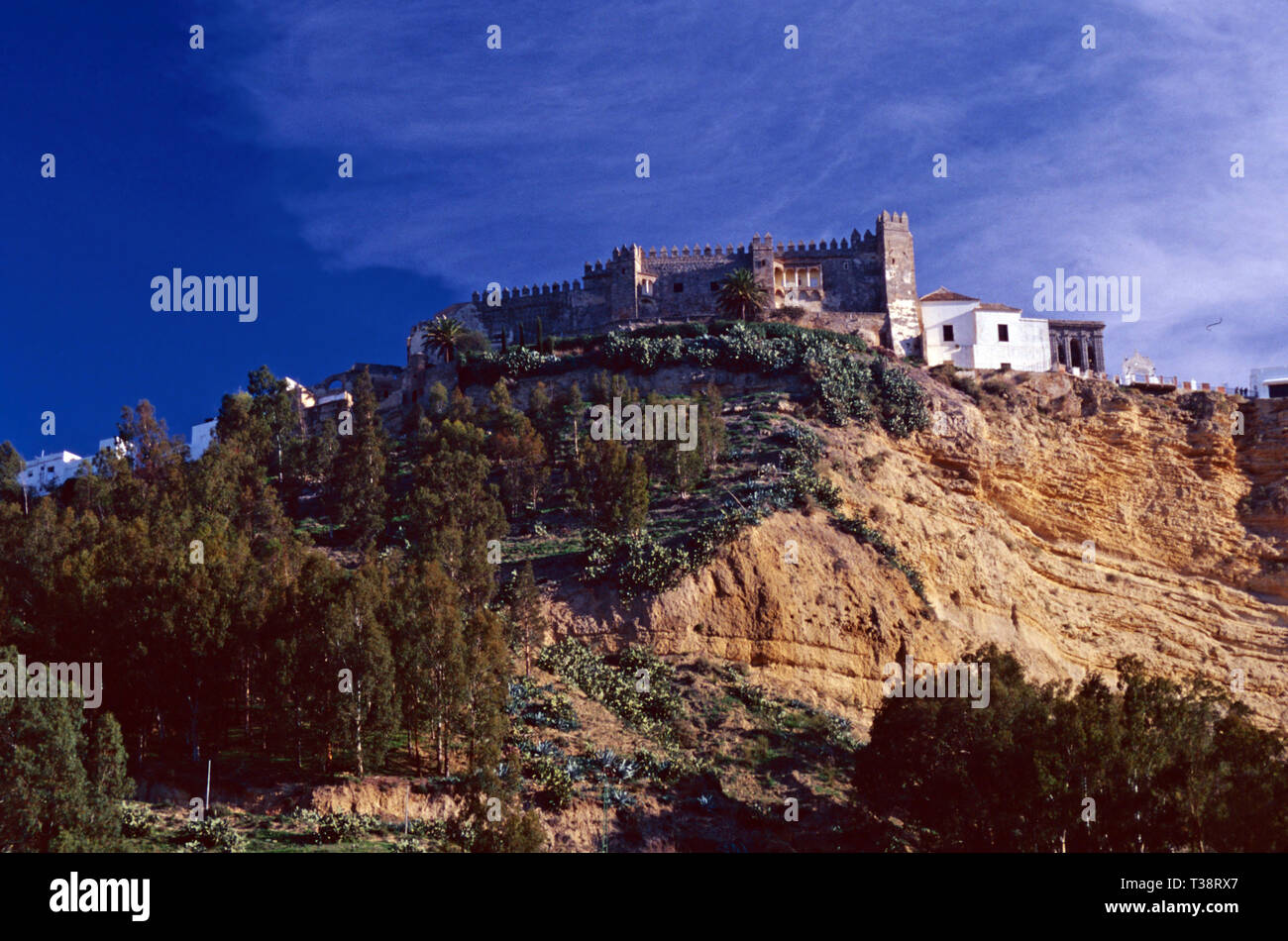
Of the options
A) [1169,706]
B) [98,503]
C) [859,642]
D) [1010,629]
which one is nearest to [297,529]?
[98,503]

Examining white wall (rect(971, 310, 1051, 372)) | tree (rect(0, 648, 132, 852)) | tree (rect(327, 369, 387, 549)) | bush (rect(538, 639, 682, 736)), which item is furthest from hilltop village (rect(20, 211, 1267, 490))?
tree (rect(0, 648, 132, 852))

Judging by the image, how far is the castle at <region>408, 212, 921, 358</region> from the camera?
5500 cm

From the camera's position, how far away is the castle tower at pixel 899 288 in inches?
2087

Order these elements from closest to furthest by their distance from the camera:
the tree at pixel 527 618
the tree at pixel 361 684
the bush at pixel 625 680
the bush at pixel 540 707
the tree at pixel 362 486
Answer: the tree at pixel 361 684
the bush at pixel 540 707
the bush at pixel 625 680
the tree at pixel 527 618
the tree at pixel 362 486

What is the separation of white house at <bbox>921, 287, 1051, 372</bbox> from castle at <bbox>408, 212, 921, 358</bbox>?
2.13 m

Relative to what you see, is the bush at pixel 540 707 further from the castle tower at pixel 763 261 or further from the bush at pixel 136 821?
the castle tower at pixel 763 261

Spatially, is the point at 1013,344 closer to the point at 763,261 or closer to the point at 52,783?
the point at 763,261

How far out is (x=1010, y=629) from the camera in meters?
38.3

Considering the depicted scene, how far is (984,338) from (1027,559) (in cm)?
1273

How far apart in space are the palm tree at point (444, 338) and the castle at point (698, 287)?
96 centimetres

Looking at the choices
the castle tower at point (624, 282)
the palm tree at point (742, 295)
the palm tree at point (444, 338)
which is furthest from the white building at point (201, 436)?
the palm tree at point (742, 295)

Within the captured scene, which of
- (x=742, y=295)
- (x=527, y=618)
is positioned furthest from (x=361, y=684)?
(x=742, y=295)

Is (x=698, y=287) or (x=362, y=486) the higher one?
(x=698, y=287)

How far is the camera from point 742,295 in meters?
53.8
